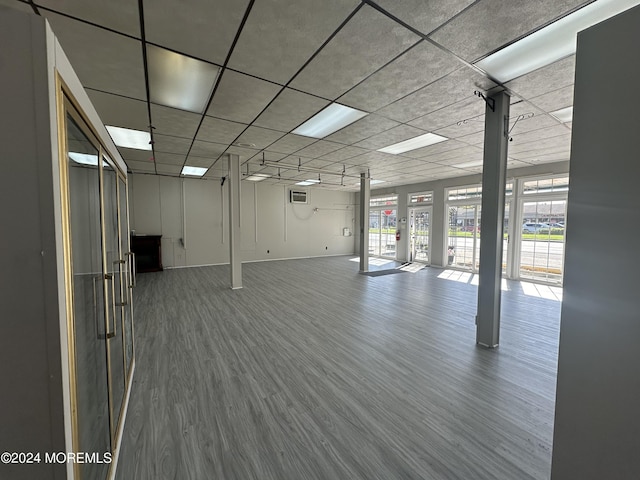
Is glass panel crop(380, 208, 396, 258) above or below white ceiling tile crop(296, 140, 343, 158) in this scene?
below

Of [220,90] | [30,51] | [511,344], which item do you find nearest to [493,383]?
[511,344]

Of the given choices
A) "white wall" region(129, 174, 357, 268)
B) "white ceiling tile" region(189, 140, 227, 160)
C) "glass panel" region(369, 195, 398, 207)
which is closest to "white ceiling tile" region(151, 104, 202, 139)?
"white ceiling tile" region(189, 140, 227, 160)

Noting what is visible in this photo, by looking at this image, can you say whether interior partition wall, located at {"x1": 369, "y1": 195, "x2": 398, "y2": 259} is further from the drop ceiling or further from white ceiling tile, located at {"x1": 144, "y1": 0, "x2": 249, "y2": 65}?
white ceiling tile, located at {"x1": 144, "y1": 0, "x2": 249, "y2": 65}

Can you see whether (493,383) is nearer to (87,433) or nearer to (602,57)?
(602,57)

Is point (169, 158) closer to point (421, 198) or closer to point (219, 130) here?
point (219, 130)

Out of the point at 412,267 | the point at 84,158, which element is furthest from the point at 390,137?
the point at 412,267

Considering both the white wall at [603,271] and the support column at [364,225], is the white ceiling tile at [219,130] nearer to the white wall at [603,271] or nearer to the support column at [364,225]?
the white wall at [603,271]

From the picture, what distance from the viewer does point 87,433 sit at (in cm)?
110

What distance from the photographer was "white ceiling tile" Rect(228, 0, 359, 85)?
6.07 feet

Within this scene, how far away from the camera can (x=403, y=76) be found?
105 inches

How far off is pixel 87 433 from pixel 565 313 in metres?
2.06

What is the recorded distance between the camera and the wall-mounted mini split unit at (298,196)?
1042cm

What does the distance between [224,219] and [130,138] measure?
15.3 ft

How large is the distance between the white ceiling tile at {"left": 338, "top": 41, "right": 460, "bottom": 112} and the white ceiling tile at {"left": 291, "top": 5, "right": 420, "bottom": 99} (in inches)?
4.0
